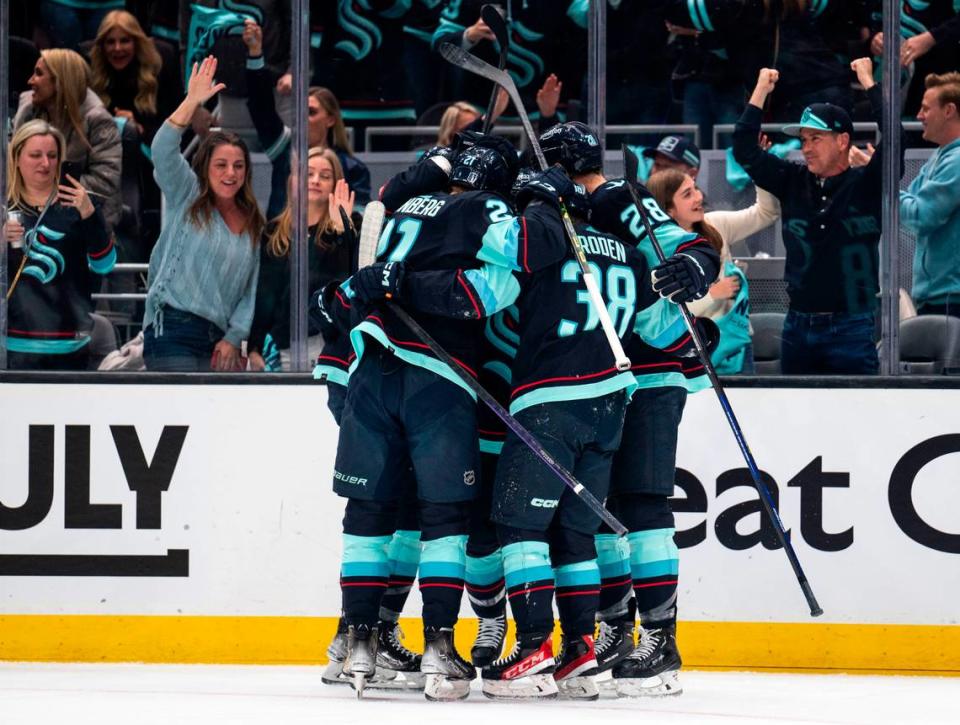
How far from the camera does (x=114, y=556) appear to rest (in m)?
5.55

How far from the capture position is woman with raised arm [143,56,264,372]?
18.6 feet

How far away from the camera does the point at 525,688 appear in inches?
180

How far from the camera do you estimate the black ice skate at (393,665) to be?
477 centimetres

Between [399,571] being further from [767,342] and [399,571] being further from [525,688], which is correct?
[767,342]

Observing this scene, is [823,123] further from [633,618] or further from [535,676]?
[535,676]

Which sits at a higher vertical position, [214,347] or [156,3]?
[156,3]

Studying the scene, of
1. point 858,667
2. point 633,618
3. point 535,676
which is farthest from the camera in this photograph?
point 858,667

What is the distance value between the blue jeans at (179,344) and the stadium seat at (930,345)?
2160mm

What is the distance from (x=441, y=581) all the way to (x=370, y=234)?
0.93 m

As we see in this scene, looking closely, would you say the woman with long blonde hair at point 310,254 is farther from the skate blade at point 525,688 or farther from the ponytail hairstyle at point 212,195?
the skate blade at point 525,688

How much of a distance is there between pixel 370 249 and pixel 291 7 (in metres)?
1.37

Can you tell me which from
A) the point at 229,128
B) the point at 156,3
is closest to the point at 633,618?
the point at 229,128

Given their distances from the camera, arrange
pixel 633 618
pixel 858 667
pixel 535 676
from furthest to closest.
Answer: pixel 858 667 < pixel 633 618 < pixel 535 676

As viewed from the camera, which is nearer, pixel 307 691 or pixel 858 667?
pixel 307 691
